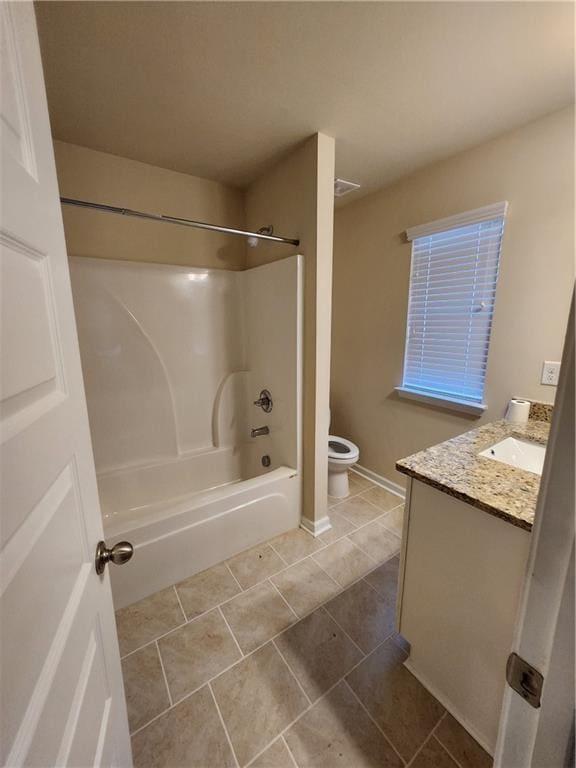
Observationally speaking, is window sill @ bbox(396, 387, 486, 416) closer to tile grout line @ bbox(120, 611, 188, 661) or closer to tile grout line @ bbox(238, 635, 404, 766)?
tile grout line @ bbox(238, 635, 404, 766)

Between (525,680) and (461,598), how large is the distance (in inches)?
27.6

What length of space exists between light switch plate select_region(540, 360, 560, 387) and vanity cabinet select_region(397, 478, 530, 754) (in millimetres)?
1082

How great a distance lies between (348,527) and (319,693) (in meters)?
1.00

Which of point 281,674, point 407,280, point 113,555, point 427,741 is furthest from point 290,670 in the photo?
point 407,280

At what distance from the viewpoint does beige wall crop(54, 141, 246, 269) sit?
1840mm

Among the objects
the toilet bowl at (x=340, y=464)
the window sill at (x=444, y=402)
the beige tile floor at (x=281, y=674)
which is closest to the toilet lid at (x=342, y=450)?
the toilet bowl at (x=340, y=464)

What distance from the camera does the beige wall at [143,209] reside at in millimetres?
1840

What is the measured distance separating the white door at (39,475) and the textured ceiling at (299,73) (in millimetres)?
861

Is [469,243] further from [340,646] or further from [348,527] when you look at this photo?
[340,646]

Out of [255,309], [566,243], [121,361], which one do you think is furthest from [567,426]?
[121,361]

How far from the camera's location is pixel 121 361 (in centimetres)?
202

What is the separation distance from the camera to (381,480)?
8.49ft

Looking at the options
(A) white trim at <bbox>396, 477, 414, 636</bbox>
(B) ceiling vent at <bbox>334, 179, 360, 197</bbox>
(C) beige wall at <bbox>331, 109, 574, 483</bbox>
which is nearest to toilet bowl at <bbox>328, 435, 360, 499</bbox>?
(C) beige wall at <bbox>331, 109, 574, 483</bbox>

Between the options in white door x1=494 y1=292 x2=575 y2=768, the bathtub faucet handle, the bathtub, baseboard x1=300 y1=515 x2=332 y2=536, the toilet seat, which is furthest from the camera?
the toilet seat
